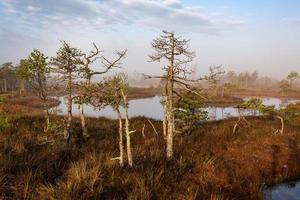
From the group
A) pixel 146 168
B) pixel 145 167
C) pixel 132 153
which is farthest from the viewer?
pixel 132 153

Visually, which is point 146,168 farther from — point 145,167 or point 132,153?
point 132,153

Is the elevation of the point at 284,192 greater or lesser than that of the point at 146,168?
lesser

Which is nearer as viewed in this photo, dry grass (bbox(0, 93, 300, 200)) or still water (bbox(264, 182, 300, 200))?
dry grass (bbox(0, 93, 300, 200))

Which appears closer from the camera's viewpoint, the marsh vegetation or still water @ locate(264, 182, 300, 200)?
the marsh vegetation

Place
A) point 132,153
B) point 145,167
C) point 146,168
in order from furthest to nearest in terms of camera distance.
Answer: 1. point 132,153
2. point 145,167
3. point 146,168

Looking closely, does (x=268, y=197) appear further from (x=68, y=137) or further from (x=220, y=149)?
(x=68, y=137)

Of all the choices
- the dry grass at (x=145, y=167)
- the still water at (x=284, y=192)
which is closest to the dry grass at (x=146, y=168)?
the dry grass at (x=145, y=167)

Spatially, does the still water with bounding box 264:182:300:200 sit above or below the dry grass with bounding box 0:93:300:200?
below

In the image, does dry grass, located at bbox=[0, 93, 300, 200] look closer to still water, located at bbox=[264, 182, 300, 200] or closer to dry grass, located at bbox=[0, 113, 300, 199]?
dry grass, located at bbox=[0, 113, 300, 199]

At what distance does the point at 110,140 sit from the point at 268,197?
768 cm

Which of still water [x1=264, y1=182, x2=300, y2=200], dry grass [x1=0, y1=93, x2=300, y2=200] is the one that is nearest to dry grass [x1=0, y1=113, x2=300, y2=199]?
dry grass [x1=0, y1=93, x2=300, y2=200]

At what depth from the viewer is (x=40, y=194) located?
7.08 metres

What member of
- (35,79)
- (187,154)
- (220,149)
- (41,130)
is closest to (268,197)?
(187,154)

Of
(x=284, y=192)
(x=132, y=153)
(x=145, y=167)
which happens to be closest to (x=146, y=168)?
(x=145, y=167)
